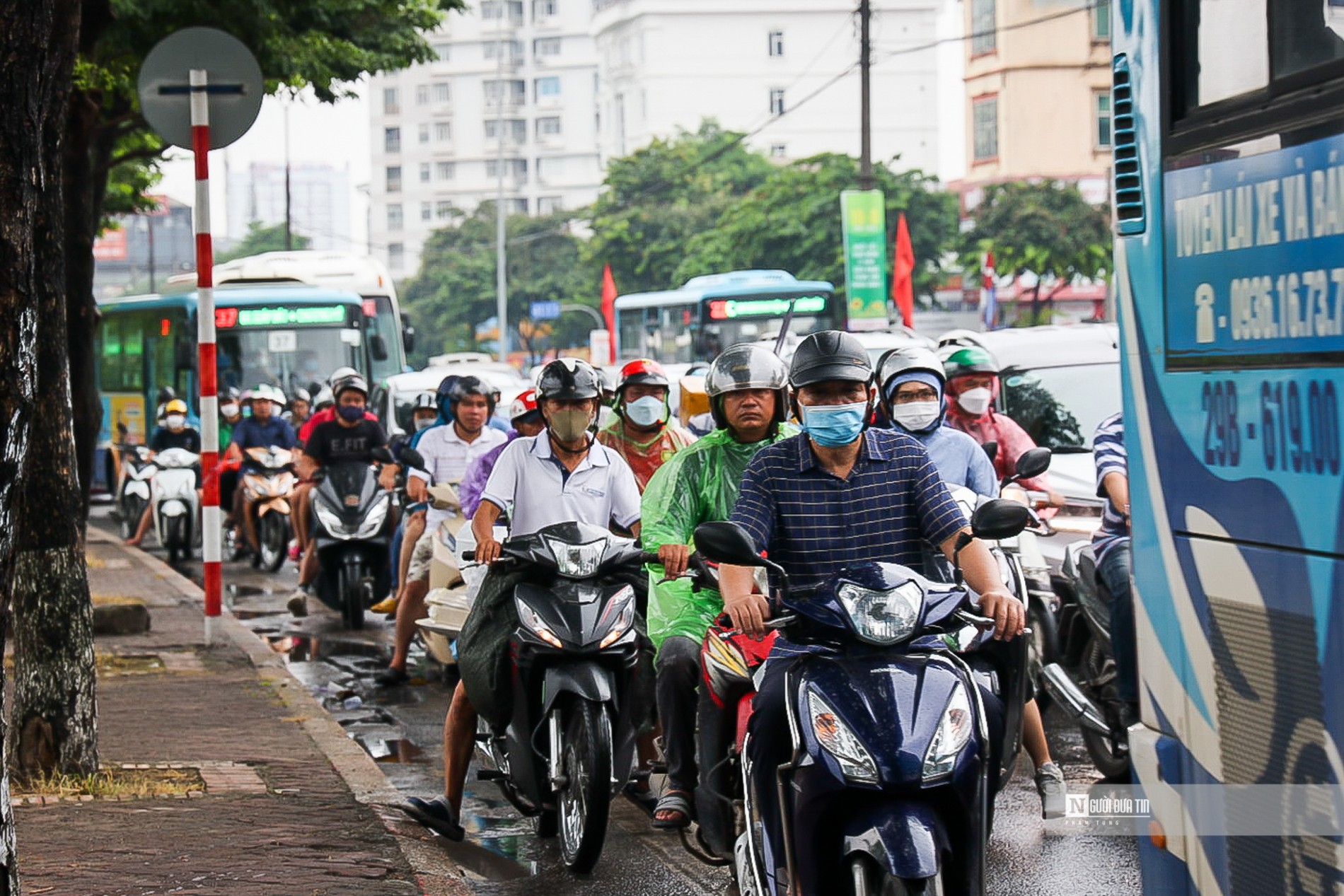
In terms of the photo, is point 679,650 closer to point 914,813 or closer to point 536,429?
point 914,813

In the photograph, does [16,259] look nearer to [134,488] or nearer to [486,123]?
[134,488]

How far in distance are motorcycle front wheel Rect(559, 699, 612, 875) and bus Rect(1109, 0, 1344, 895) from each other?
2345 mm

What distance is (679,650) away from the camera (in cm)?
Result: 605

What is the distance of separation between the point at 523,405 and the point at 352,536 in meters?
3.37

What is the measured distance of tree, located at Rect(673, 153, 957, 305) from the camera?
1863 inches

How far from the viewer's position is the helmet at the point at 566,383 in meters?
7.01

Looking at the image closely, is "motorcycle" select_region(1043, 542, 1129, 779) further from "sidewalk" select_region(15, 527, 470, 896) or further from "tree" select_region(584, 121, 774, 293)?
"tree" select_region(584, 121, 774, 293)

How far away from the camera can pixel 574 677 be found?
634 cm

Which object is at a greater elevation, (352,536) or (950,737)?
(950,737)

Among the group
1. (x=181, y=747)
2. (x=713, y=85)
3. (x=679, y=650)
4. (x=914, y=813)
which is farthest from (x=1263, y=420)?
(x=713, y=85)

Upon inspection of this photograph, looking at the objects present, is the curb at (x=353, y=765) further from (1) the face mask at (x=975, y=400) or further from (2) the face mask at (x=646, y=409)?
(1) the face mask at (x=975, y=400)

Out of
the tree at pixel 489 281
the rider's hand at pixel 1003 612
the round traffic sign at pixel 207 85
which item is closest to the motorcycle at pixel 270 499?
the round traffic sign at pixel 207 85

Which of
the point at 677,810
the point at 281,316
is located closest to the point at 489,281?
the point at 281,316

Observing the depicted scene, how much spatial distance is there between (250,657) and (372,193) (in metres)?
108
